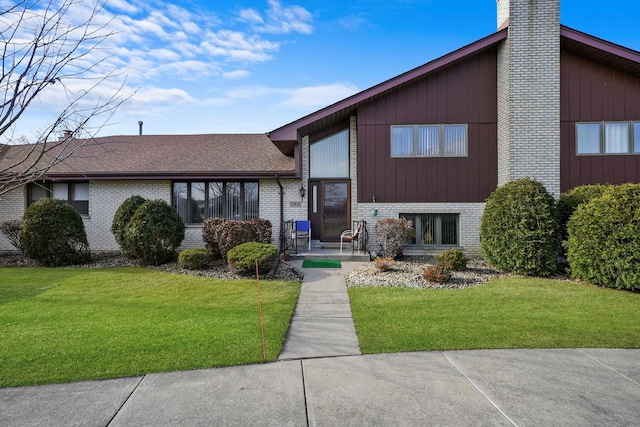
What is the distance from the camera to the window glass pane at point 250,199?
41.2 feet

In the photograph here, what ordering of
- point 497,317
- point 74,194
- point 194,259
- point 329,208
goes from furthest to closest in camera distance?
point 74,194 → point 329,208 → point 194,259 → point 497,317

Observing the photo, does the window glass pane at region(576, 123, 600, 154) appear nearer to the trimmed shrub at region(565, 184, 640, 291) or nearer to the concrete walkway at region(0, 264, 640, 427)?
the trimmed shrub at region(565, 184, 640, 291)

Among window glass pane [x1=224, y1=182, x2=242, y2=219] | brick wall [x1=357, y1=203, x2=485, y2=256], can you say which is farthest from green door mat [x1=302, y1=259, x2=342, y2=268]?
window glass pane [x1=224, y1=182, x2=242, y2=219]

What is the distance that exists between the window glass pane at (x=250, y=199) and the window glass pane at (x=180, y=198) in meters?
2.06

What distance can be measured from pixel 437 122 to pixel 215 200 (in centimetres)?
776

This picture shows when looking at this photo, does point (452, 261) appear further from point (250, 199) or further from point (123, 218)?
point (123, 218)

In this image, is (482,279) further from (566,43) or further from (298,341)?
(566,43)

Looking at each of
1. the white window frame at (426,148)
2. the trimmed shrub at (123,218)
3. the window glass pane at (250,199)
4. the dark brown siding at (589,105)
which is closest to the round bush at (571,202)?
the dark brown siding at (589,105)

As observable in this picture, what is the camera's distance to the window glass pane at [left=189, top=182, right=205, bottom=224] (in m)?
12.6

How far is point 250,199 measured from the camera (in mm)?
12602

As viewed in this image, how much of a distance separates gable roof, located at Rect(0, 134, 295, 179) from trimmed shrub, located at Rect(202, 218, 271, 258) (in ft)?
7.99

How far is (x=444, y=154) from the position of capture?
11.5 m

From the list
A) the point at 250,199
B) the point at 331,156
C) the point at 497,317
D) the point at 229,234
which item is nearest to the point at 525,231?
the point at 497,317

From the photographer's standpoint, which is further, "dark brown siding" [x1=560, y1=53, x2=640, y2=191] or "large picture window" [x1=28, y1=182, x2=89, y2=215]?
"large picture window" [x1=28, y1=182, x2=89, y2=215]
